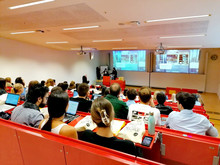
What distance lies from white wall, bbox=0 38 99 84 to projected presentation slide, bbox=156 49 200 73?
16.9 feet

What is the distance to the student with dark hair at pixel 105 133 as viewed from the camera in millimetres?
1050

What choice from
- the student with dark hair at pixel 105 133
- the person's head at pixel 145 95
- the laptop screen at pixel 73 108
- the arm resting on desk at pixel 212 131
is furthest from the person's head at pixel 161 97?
the student with dark hair at pixel 105 133

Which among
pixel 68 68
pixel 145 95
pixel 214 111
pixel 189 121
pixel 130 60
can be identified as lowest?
pixel 214 111

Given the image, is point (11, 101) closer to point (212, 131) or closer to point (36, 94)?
point (36, 94)

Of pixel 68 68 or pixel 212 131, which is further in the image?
pixel 68 68

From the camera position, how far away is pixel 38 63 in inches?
256

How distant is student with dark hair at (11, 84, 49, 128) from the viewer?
159 cm

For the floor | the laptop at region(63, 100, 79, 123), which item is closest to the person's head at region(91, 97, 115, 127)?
the laptop at region(63, 100, 79, 123)

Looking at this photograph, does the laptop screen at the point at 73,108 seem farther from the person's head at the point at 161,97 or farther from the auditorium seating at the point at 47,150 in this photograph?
the person's head at the point at 161,97

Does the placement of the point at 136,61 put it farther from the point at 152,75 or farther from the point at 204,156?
the point at 204,156

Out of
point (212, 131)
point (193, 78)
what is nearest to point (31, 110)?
point (212, 131)

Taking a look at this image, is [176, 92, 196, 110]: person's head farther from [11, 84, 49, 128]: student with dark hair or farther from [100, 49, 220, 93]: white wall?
[100, 49, 220, 93]: white wall

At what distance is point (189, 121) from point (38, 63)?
6.77m

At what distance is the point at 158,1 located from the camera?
181cm
